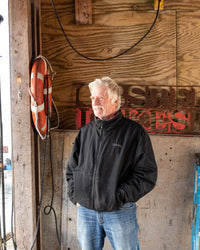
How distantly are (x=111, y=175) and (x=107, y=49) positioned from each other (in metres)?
1.39

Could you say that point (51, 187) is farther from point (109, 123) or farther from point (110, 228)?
point (109, 123)

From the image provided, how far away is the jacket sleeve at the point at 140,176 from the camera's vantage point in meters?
1.83

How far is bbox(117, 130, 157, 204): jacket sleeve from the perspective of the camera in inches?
72.2

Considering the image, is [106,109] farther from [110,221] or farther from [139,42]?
[139,42]

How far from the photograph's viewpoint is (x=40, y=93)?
7.96 feet

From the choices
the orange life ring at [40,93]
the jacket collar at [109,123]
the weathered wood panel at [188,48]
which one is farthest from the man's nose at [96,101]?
the weathered wood panel at [188,48]

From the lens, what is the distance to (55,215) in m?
2.81

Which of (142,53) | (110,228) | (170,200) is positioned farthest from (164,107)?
(110,228)

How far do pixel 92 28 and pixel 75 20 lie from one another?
0.18 m

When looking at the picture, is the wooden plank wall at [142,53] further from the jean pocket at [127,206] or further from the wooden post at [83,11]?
the jean pocket at [127,206]

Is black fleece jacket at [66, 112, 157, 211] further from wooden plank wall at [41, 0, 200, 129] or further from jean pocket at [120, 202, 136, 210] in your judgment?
wooden plank wall at [41, 0, 200, 129]

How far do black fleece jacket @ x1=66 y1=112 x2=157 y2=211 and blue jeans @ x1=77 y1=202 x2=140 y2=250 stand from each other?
0.08 metres

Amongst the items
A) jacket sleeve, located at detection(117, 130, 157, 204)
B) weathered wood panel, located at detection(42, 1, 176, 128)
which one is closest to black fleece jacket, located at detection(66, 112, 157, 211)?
jacket sleeve, located at detection(117, 130, 157, 204)

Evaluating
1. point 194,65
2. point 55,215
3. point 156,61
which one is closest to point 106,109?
point 156,61
